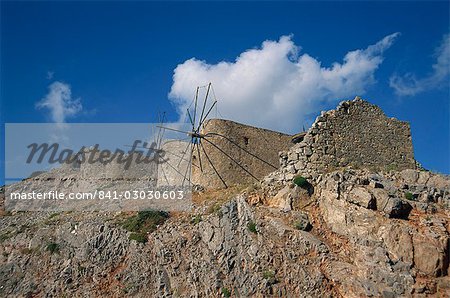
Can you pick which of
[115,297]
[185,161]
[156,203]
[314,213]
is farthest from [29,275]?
[314,213]

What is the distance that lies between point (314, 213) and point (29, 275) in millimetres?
15637

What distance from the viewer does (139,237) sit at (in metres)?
21.3

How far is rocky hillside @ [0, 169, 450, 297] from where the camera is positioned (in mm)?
14391

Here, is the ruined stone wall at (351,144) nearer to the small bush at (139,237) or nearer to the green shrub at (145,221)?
the green shrub at (145,221)

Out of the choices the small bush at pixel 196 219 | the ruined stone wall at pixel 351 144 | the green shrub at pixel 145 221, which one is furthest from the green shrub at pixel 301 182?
the green shrub at pixel 145 221

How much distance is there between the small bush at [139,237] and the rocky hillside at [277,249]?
0.06 metres

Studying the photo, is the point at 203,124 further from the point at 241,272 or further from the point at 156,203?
the point at 241,272

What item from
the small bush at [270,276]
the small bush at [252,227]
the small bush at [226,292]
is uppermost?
the small bush at [252,227]

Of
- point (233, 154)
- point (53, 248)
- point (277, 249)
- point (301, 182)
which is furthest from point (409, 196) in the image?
point (53, 248)

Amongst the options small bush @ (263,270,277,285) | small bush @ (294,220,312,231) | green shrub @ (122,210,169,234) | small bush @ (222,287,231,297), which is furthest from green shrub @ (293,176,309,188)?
green shrub @ (122,210,169,234)

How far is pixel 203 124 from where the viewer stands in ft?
90.5

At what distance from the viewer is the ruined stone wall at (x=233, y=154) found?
86.9 feet

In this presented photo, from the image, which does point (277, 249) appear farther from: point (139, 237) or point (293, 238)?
point (139, 237)

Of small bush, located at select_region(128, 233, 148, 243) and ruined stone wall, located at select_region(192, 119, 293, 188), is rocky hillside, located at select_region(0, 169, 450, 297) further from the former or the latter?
ruined stone wall, located at select_region(192, 119, 293, 188)
